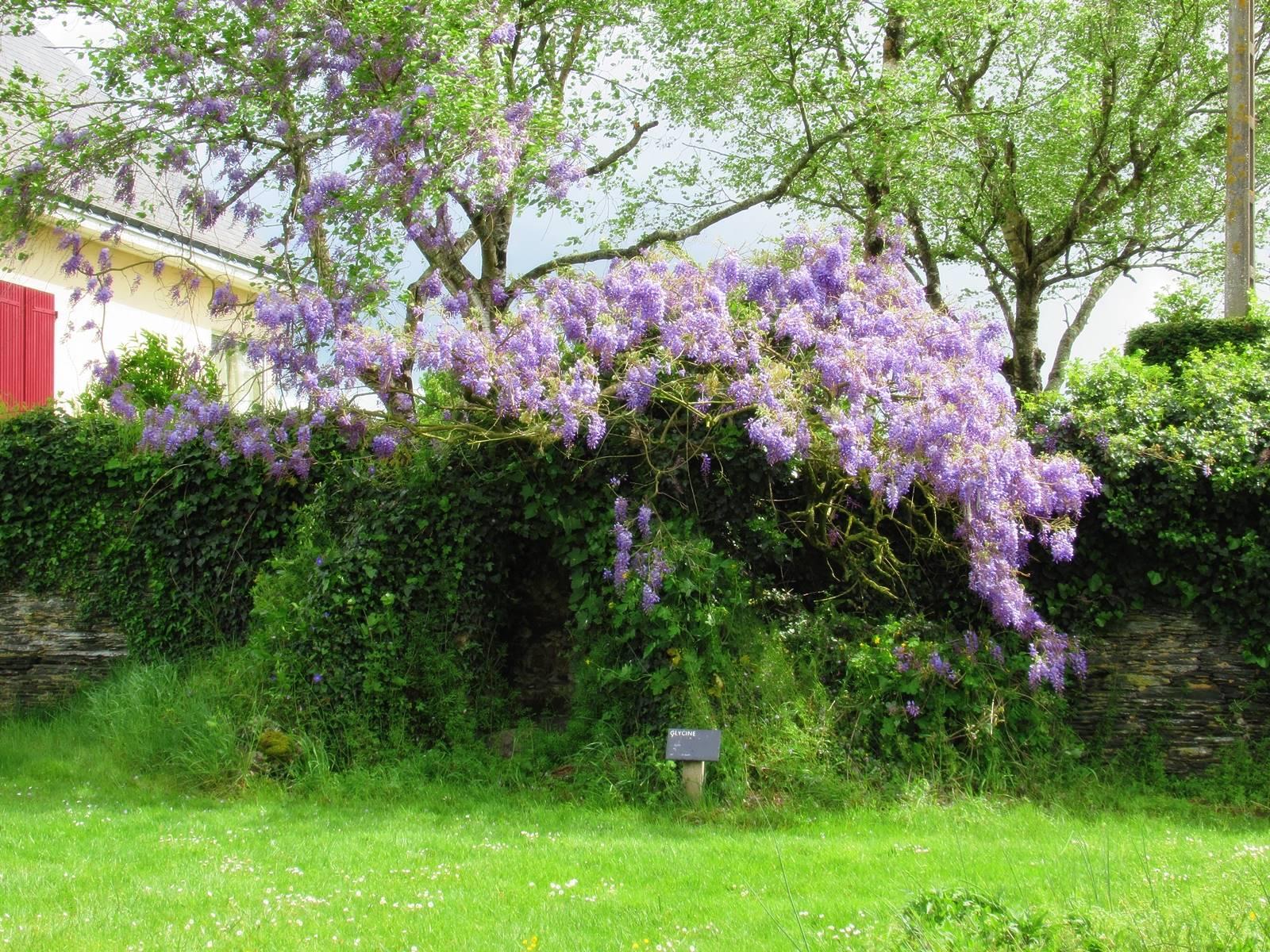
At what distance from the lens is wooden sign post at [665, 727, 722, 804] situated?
24.6 ft

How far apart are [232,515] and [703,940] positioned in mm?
7675

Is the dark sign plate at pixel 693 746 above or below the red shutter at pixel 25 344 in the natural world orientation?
below

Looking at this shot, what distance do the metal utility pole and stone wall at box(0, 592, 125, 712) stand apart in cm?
1186

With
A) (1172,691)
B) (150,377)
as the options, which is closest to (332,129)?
(150,377)

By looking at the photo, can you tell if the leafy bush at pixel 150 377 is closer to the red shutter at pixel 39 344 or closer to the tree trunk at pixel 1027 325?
the red shutter at pixel 39 344

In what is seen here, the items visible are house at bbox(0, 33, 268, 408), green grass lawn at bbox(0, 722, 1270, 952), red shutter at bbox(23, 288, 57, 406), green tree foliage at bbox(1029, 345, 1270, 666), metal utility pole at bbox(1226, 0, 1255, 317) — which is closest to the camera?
green grass lawn at bbox(0, 722, 1270, 952)

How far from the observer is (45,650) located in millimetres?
11469

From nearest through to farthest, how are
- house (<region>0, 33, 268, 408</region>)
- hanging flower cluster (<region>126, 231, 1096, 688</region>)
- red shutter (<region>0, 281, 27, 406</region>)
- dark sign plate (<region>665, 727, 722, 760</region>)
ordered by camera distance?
1. dark sign plate (<region>665, 727, 722, 760</region>)
2. hanging flower cluster (<region>126, 231, 1096, 688</region>)
3. house (<region>0, 33, 268, 408</region>)
4. red shutter (<region>0, 281, 27, 406</region>)

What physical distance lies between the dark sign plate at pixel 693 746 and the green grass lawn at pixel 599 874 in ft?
1.16

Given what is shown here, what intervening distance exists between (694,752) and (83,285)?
39.8ft

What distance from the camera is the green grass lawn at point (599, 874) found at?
15.2ft

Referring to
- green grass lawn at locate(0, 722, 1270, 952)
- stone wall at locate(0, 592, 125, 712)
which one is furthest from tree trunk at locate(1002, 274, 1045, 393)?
stone wall at locate(0, 592, 125, 712)

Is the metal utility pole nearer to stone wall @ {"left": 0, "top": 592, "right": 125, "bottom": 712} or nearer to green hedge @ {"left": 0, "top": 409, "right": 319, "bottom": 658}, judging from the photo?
green hedge @ {"left": 0, "top": 409, "right": 319, "bottom": 658}

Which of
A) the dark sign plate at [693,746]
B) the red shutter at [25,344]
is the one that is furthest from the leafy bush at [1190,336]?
the red shutter at [25,344]
